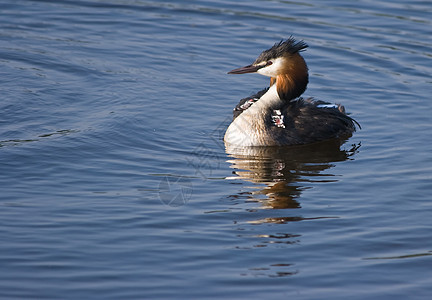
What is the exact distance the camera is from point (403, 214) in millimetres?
7746

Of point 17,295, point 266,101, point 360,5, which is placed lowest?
point 17,295

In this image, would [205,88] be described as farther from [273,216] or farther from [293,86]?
[273,216]

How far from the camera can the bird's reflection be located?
8344mm

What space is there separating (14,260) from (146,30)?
8548 millimetres

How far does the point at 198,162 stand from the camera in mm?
9047

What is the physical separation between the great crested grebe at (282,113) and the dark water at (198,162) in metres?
0.24

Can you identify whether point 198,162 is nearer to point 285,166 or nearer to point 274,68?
point 285,166

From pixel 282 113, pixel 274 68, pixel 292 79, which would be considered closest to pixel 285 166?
pixel 282 113

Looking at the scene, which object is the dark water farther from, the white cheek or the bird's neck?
the white cheek

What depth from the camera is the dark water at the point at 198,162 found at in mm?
6461

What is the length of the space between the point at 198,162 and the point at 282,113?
5.07 feet

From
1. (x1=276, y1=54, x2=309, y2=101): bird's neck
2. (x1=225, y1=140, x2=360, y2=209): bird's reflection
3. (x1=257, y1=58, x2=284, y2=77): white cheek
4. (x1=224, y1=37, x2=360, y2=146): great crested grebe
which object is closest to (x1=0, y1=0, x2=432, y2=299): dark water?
(x1=225, y1=140, x2=360, y2=209): bird's reflection

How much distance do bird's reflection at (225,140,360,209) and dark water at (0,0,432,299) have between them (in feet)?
0.12

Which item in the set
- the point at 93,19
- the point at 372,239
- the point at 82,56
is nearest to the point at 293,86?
the point at 372,239
